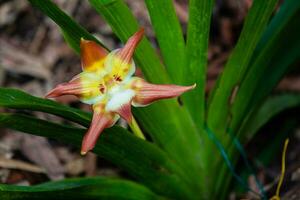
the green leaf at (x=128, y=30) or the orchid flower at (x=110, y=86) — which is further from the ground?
the green leaf at (x=128, y=30)

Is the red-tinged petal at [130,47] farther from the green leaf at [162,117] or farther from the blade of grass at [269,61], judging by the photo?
the blade of grass at [269,61]

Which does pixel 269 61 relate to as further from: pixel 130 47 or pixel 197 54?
pixel 130 47

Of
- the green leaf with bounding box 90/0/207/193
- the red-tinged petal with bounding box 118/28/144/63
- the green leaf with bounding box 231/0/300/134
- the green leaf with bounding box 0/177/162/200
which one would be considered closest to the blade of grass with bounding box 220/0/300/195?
the green leaf with bounding box 231/0/300/134

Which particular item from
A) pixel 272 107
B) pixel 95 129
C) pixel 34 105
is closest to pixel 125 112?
pixel 95 129

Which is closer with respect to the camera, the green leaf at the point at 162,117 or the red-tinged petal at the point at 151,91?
the red-tinged petal at the point at 151,91

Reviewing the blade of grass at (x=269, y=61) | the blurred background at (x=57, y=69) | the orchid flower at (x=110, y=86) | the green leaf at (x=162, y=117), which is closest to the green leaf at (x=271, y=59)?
the blade of grass at (x=269, y=61)

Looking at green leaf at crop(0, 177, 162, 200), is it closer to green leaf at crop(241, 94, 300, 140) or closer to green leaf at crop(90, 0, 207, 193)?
green leaf at crop(90, 0, 207, 193)
